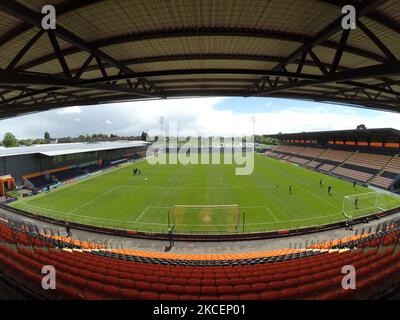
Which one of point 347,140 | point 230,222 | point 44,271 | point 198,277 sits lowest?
point 230,222

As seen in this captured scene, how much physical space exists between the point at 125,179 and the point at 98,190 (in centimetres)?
899

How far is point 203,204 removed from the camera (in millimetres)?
26750

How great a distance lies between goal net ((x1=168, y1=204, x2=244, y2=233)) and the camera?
63.1 feet

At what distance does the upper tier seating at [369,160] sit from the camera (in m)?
40.2

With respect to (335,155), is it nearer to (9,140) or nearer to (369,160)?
(369,160)

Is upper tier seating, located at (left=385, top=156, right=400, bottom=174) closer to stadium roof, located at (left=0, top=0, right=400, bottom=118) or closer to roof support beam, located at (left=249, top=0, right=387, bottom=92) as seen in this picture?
stadium roof, located at (left=0, top=0, right=400, bottom=118)

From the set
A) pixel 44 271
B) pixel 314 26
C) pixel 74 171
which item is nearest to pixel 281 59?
pixel 314 26

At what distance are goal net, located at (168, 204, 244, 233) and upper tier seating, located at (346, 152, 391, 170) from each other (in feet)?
115

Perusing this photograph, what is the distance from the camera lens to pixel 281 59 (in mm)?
7926

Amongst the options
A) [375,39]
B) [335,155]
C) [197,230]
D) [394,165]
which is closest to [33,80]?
[375,39]

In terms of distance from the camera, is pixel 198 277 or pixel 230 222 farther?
pixel 230 222

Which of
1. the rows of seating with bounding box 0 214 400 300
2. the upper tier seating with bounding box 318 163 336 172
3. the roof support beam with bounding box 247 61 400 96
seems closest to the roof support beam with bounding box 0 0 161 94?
the roof support beam with bounding box 247 61 400 96

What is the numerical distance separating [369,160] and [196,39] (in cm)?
5200
